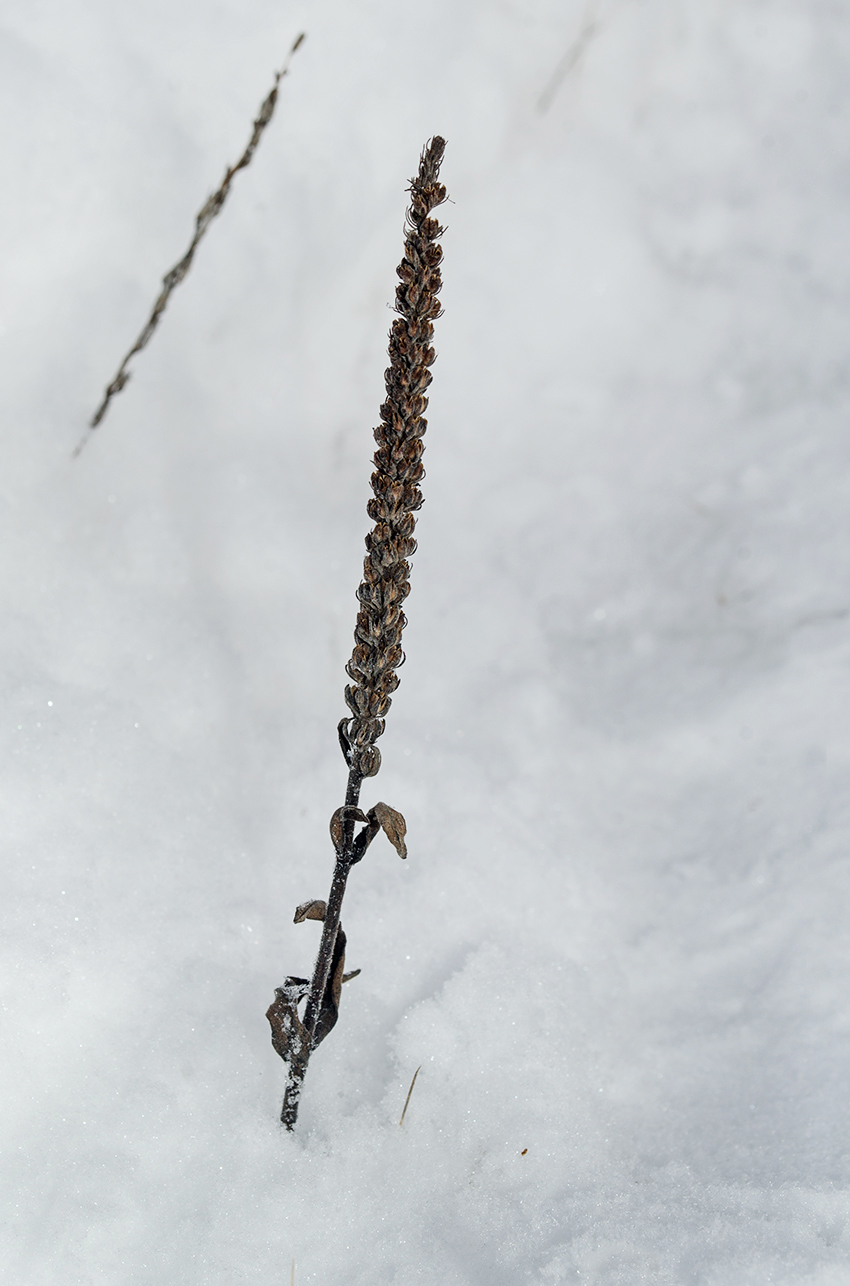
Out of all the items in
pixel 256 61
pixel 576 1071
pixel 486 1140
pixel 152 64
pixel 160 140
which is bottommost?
pixel 486 1140

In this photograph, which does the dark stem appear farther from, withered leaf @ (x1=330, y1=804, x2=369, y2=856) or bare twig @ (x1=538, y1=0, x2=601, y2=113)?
bare twig @ (x1=538, y1=0, x2=601, y2=113)

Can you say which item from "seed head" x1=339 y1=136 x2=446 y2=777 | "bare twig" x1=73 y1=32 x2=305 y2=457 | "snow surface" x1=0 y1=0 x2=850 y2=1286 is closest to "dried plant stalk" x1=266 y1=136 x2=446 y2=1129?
"seed head" x1=339 y1=136 x2=446 y2=777

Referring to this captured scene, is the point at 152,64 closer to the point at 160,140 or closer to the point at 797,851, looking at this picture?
the point at 160,140

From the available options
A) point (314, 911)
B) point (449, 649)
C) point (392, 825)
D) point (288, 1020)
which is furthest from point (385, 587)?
point (449, 649)

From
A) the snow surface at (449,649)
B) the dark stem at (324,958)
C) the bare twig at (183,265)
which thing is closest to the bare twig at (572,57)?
the snow surface at (449,649)

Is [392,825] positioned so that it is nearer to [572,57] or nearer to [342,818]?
[342,818]

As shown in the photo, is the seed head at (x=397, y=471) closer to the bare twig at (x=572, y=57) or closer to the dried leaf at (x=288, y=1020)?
the dried leaf at (x=288, y=1020)

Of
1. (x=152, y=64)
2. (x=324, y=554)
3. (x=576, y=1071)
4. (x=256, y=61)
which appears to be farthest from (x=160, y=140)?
(x=576, y=1071)
